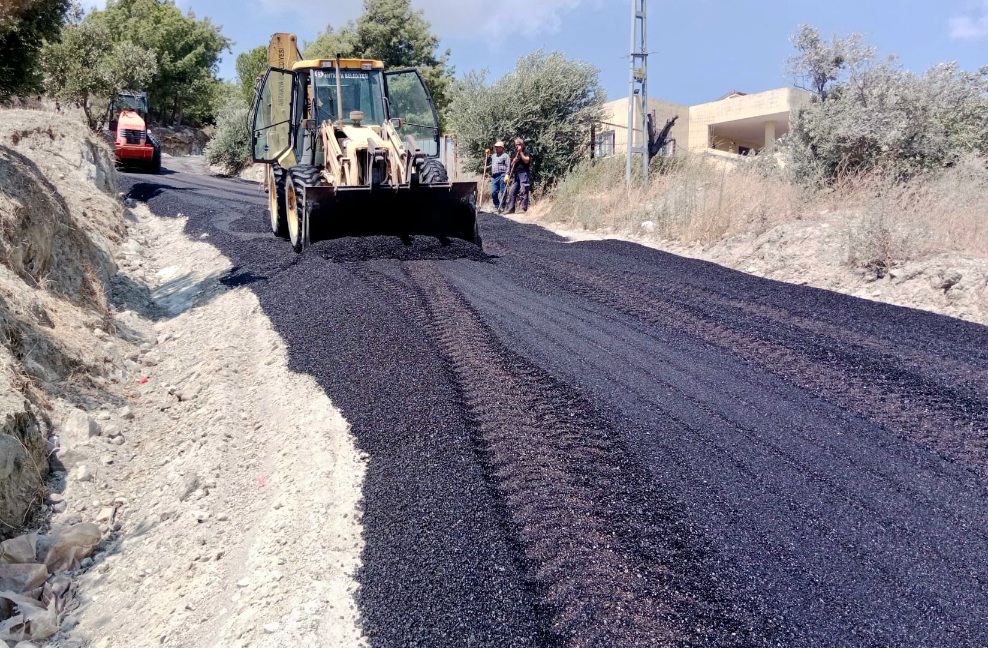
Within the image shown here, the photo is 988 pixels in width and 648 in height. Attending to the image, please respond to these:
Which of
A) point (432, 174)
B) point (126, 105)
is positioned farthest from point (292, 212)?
point (126, 105)

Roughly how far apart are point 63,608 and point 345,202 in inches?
232

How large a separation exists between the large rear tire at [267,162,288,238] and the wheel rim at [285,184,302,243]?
0.59 m

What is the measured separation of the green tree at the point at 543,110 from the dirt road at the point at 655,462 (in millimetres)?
11805

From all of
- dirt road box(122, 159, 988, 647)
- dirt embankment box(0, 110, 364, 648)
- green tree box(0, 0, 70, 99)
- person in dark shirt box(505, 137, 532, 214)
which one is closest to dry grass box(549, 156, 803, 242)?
person in dark shirt box(505, 137, 532, 214)

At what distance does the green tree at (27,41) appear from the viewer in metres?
10.1

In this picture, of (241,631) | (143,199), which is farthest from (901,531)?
(143,199)

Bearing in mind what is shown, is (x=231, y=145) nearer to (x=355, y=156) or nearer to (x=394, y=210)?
(x=355, y=156)

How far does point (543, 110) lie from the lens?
19062mm

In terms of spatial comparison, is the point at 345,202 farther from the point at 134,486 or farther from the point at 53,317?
the point at 134,486

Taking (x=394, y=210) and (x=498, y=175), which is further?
(x=498, y=175)

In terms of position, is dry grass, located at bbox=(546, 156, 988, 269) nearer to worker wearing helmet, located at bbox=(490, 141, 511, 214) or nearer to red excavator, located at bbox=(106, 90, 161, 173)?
worker wearing helmet, located at bbox=(490, 141, 511, 214)

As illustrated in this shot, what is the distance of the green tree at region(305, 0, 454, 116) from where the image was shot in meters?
35.2

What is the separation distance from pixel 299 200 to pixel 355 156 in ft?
2.99

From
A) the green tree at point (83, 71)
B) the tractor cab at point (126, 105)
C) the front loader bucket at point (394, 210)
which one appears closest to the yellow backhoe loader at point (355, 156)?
the front loader bucket at point (394, 210)
